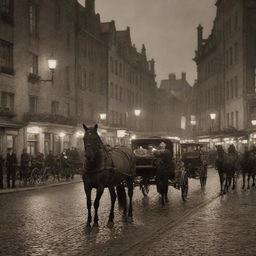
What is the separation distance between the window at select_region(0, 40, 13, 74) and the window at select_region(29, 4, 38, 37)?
375 centimetres

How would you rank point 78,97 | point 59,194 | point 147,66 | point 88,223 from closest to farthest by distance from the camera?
point 88,223, point 59,194, point 78,97, point 147,66

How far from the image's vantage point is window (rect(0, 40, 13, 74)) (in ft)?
108

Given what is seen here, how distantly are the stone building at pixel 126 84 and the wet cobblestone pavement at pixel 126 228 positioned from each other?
108ft

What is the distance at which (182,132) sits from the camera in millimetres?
101125

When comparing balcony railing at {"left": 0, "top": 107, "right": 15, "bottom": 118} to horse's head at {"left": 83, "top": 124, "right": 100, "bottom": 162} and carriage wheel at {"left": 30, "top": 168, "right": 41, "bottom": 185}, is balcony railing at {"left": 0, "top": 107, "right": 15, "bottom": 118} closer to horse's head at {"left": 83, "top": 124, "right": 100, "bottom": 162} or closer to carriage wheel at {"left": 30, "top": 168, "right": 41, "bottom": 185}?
carriage wheel at {"left": 30, "top": 168, "right": 41, "bottom": 185}

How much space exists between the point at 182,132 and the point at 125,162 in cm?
8889

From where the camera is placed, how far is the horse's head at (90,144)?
11.0 m


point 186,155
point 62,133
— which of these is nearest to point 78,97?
point 62,133

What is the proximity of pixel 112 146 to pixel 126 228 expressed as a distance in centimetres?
2165

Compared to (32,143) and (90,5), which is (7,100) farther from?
(90,5)

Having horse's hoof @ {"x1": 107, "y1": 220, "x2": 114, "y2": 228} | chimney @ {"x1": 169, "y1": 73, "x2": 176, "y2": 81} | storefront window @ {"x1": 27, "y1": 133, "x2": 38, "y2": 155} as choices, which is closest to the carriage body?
horse's hoof @ {"x1": 107, "y1": 220, "x2": 114, "y2": 228}

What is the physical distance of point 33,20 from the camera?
38.2 m

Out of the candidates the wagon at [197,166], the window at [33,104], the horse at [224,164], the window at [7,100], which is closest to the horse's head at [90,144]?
the horse at [224,164]

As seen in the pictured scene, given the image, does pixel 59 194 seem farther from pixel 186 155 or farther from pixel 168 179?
pixel 186 155
